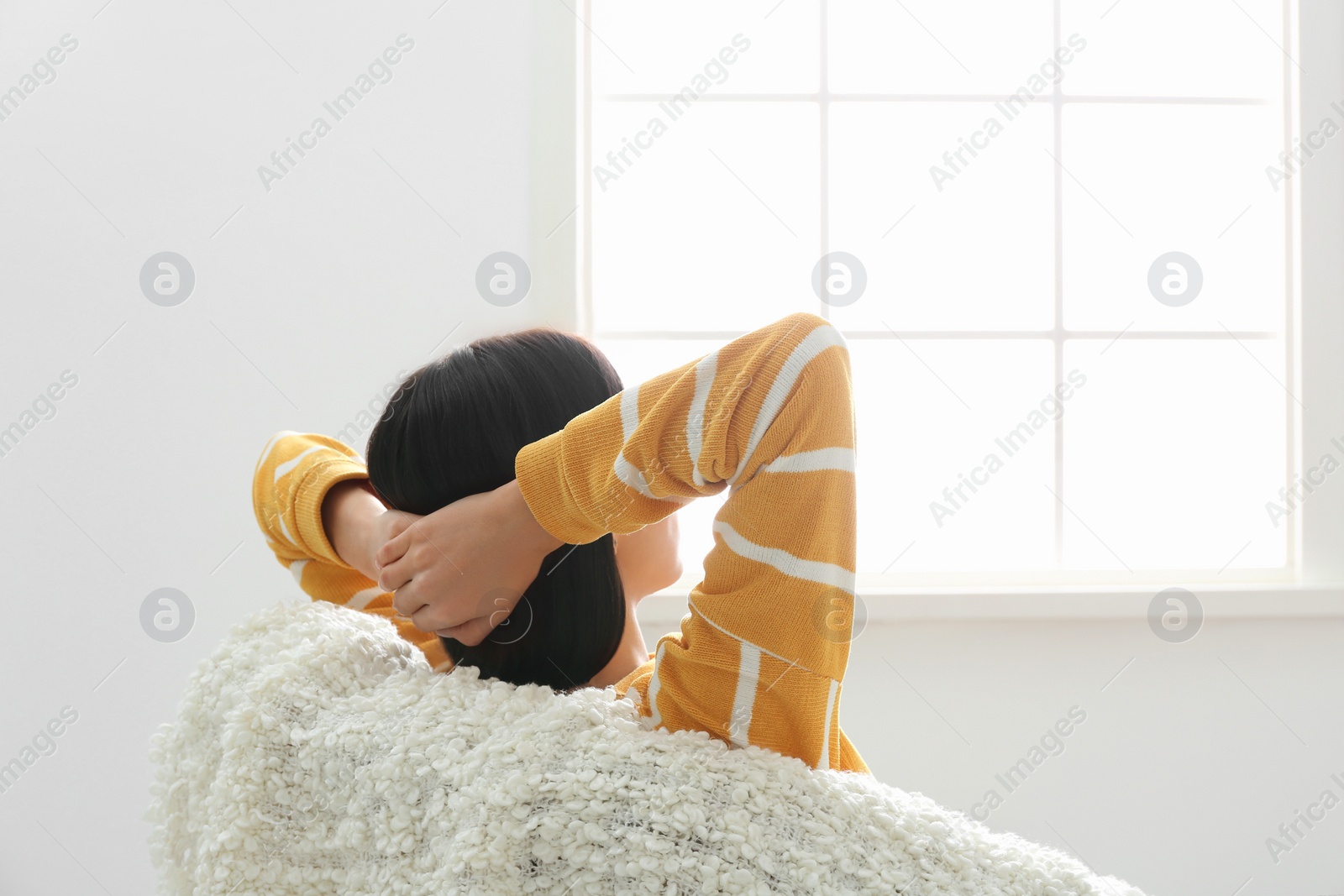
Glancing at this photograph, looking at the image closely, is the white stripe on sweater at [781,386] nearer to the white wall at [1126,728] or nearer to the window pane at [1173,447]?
the white wall at [1126,728]

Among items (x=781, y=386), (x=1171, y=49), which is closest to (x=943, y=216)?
(x=1171, y=49)

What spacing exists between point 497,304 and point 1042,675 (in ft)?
4.01

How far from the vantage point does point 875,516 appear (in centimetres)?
158

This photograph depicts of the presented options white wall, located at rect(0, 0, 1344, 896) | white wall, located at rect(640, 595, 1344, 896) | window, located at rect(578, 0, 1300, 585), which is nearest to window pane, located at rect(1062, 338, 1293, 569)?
window, located at rect(578, 0, 1300, 585)

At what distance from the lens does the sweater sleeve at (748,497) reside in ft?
1.62

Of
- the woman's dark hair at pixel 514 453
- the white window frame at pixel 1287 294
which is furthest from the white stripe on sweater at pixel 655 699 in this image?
the white window frame at pixel 1287 294

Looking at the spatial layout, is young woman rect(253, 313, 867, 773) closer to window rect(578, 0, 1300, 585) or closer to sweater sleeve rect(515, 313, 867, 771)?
sweater sleeve rect(515, 313, 867, 771)

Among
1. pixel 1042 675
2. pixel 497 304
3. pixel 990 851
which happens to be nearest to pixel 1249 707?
pixel 1042 675

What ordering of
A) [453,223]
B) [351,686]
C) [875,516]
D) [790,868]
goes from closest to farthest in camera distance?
[790,868]
[351,686]
[453,223]
[875,516]

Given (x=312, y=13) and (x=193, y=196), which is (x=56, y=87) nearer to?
(x=193, y=196)

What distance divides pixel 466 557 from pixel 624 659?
20 centimetres

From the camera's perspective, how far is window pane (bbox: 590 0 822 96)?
1.54 m

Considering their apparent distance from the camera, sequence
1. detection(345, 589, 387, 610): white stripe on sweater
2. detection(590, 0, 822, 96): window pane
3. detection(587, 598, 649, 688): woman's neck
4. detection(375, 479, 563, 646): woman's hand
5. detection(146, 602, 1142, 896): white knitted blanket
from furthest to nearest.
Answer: detection(590, 0, 822, 96): window pane < detection(345, 589, 387, 610): white stripe on sweater < detection(587, 598, 649, 688): woman's neck < detection(375, 479, 563, 646): woman's hand < detection(146, 602, 1142, 896): white knitted blanket

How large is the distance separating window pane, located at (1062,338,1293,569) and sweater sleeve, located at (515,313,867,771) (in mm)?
1301
